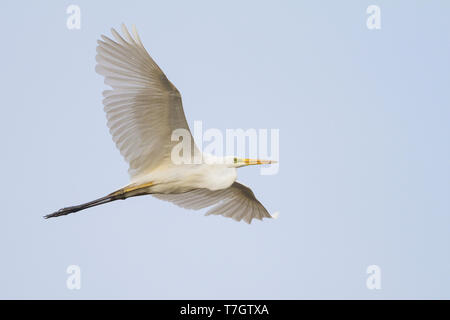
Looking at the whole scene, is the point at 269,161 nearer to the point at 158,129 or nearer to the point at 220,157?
the point at 220,157

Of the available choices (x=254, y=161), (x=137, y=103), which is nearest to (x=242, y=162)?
(x=254, y=161)

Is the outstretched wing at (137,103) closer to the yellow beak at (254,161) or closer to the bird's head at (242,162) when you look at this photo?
the bird's head at (242,162)

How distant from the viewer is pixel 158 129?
36.8 feet

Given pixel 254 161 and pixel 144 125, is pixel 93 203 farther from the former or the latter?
pixel 254 161

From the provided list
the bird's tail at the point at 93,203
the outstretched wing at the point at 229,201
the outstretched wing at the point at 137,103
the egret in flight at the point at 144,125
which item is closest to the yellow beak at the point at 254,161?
the egret in flight at the point at 144,125

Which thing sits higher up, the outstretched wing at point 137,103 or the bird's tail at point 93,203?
the outstretched wing at point 137,103

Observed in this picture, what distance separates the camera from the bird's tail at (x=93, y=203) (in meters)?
11.5

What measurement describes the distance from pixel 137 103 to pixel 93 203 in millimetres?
1781

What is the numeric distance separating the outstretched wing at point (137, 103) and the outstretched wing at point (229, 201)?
1.75 metres

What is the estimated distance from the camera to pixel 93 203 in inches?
459

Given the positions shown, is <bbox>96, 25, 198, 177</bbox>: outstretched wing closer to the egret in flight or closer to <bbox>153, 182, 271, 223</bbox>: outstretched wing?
the egret in flight

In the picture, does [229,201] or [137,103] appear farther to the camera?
[229,201]

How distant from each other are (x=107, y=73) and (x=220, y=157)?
2140mm

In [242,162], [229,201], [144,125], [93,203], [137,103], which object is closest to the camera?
[137,103]
